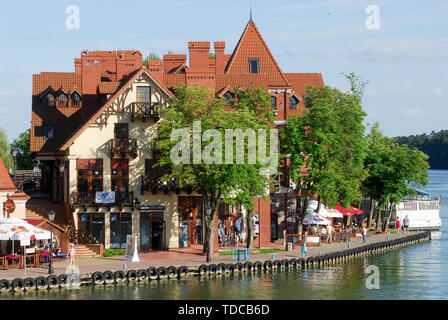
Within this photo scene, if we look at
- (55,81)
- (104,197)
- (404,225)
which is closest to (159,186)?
(104,197)

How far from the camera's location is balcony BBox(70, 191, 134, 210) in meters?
61.7

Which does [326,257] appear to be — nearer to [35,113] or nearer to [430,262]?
[430,262]

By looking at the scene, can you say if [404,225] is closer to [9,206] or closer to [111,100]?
[111,100]

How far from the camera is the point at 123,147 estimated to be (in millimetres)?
62500

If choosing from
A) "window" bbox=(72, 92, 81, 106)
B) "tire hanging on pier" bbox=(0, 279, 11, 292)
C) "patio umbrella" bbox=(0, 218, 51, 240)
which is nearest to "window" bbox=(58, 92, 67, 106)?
"window" bbox=(72, 92, 81, 106)

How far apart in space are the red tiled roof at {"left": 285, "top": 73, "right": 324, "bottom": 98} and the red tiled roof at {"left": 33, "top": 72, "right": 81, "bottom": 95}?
69.3 ft

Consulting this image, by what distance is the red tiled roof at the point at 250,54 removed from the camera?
7488 cm

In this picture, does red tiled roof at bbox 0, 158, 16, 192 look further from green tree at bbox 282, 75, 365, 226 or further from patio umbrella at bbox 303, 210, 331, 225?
patio umbrella at bbox 303, 210, 331, 225

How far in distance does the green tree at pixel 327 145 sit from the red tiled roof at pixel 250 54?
5.42 meters

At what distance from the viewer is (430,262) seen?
2677 inches

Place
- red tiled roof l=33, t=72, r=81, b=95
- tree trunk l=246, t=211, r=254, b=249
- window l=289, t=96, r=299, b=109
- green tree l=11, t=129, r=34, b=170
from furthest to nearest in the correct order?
green tree l=11, t=129, r=34, b=170, window l=289, t=96, r=299, b=109, red tiled roof l=33, t=72, r=81, b=95, tree trunk l=246, t=211, r=254, b=249

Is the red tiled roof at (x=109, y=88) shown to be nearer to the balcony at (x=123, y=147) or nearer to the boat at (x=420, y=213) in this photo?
the balcony at (x=123, y=147)

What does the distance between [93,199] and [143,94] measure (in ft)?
29.6

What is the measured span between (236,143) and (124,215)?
→ 11514 mm
